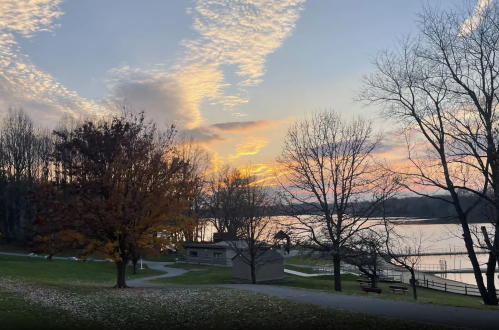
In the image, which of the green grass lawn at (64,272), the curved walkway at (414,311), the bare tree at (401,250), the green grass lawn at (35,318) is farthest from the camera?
the green grass lawn at (64,272)

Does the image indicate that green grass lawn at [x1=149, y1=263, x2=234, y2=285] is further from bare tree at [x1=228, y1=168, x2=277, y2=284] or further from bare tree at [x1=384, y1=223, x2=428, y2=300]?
bare tree at [x1=384, y1=223, x2=428, y2=300]

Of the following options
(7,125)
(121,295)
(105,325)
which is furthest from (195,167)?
(105,325)

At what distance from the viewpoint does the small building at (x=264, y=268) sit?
36.3 m

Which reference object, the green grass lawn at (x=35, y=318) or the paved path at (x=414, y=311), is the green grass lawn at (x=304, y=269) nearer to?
the paved path at (x=414, y=311)

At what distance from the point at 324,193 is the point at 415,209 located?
773 cm

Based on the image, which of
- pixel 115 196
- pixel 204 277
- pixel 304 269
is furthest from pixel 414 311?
pixel 304 269

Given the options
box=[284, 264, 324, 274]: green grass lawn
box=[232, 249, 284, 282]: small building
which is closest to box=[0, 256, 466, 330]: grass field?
box=[232, 249, 284, 282]: small building

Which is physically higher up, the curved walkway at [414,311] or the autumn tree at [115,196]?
the autumn tree at [115,196]

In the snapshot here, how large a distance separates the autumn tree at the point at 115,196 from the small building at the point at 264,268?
15.1 meters

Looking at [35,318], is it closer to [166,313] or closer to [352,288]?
[166,313]

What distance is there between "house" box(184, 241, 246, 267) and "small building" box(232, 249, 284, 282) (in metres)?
11.0

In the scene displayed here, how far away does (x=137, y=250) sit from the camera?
22.4m

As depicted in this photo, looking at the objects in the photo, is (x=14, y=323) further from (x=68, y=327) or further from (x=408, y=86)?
(x=408, y=86)

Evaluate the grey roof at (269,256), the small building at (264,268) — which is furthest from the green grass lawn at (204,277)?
the grey roof at (269,256)
